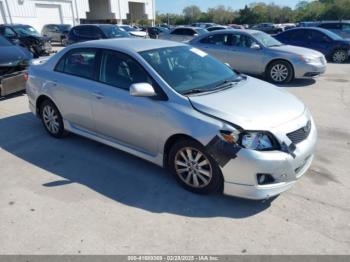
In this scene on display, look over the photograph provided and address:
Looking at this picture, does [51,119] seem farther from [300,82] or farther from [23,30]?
[23,30]

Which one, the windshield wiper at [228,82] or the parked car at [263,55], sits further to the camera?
the parked car at [263,55]

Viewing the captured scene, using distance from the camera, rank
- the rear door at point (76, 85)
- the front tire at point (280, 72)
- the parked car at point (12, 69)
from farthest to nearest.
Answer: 1. the front tire at point (280, 72)
2. the parked car at point (12, 69)
3. the rear door at point (76, 85)

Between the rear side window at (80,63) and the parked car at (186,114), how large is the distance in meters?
0.02

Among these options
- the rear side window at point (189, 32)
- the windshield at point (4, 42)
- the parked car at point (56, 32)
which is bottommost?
the parked car at point (56, 32)

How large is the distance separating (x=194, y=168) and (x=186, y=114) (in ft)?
1.98

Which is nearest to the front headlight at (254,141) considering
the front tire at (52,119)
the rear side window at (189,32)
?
the front tire at (52,119)

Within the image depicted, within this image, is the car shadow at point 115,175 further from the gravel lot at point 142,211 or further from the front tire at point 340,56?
the front tire at point 340,56

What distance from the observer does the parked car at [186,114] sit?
3.16 m

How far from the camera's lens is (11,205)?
3.52 metres

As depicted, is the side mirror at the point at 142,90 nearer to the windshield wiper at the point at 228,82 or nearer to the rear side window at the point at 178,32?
the windshield wiper at the point at 228,82

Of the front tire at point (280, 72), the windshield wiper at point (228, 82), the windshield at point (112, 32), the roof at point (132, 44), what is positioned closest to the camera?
the windshield wiper at point (228, 82)

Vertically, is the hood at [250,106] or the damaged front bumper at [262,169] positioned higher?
the hood at [250,106]

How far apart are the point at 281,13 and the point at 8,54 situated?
6529 cm

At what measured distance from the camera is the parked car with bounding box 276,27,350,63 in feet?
43.1
